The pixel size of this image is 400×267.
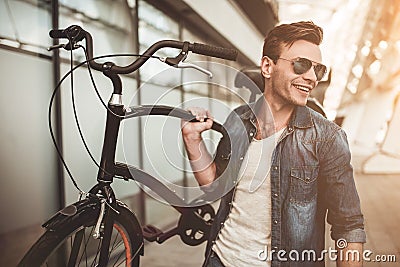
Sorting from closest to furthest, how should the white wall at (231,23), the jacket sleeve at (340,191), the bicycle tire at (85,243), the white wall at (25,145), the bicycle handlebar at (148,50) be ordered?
1. the bicycle tire at (85,243)
2. the bicycle handlebar at (148,50)
3. the jacket sleeve at (340,191)
4. the white wall at (231,23)
5. the white wall at (25,145)

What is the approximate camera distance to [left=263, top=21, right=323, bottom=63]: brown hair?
1.60 m

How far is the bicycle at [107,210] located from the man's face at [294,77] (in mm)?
238

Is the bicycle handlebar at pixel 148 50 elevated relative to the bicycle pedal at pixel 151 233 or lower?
elevated

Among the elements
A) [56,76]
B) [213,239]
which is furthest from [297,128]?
[56,76]

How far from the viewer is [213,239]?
5.68ft

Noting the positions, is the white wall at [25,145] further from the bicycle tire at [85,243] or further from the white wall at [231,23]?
the white wall at [231,23]

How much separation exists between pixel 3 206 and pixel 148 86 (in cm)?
79

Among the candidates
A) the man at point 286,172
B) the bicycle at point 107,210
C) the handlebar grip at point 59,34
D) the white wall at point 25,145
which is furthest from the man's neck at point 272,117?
the white wall at point 25,145

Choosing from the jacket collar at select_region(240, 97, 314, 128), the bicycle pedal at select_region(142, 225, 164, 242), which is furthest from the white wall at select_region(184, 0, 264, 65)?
the bicycle pedal at select_region(142, 225, 164, 242)

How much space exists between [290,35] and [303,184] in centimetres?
52

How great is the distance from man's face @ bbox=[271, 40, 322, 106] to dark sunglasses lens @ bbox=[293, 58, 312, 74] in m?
0.01

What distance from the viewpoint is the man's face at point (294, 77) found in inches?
62.4

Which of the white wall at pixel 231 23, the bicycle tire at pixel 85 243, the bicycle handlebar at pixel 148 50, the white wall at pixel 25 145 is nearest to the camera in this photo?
the bicycle tire at pixel 85 243

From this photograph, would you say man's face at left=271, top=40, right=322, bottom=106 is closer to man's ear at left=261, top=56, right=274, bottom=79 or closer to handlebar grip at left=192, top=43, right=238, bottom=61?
man's ear at left=261, top=56, right=274, bottom=79
